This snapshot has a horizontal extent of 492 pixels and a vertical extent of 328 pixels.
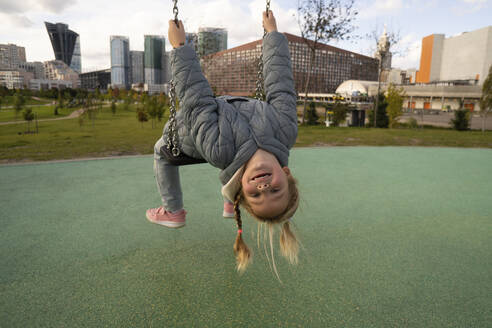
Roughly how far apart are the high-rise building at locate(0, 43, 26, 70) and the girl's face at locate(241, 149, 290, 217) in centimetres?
6851

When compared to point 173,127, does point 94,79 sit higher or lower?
higher

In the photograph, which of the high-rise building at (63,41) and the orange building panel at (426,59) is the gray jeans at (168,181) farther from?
the high-rise building at (63,41)

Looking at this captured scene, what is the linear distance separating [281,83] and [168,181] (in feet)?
3.80

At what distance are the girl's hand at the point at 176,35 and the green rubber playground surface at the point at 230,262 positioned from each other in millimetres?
1383

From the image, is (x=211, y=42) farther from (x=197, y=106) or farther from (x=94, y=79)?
(x=94, y=79)

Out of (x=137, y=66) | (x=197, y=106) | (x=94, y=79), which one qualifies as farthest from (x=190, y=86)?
(x=137, y=66)

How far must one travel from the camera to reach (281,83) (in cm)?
201

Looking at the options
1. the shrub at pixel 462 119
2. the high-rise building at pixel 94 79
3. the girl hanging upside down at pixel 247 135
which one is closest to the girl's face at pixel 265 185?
the girl hanging upside down at pixel 247 135

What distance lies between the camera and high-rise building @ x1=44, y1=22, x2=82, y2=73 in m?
119

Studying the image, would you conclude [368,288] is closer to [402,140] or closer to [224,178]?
[224,178]

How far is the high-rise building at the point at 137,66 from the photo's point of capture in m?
118

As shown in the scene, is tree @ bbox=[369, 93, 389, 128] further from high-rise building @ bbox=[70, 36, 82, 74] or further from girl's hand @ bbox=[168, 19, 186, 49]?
A: high-rise building @ bbox=[70, 36, 82, 74]

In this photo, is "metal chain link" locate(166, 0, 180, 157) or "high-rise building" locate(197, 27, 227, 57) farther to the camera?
"high-rise building" locate(197, 27, 227, 57)

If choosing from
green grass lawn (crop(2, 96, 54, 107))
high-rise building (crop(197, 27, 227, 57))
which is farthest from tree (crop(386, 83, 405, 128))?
green grass lawn (crop(2, 96, 54, 107))
